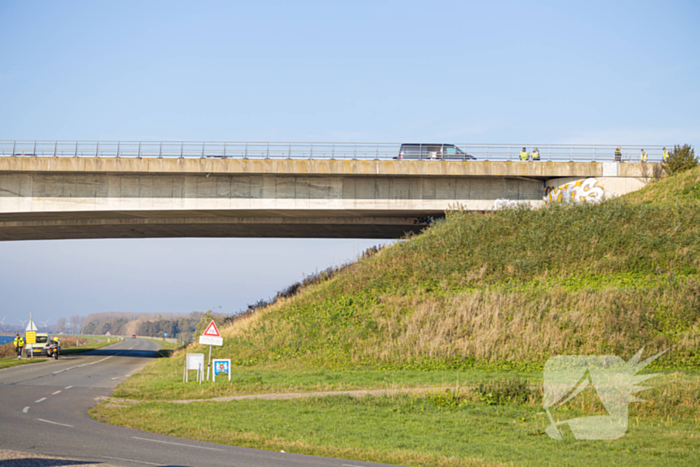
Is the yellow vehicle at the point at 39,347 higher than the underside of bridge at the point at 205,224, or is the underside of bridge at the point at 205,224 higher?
the underside of bridge at the point at 205,224

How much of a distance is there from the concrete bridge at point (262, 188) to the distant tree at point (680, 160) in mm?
1470

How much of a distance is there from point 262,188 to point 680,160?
27.2m

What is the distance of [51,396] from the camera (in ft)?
57.9

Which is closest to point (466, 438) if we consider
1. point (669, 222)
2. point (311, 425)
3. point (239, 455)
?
point (311, 425)

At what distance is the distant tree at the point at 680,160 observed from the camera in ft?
122

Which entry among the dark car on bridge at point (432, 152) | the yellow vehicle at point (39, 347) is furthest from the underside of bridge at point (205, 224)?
the yellow vehicle at point (39, 347)

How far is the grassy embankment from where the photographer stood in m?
11.3

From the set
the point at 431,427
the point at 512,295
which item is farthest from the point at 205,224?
the point at 431,427

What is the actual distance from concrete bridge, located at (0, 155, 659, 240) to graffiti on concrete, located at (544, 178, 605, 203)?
0.22 m

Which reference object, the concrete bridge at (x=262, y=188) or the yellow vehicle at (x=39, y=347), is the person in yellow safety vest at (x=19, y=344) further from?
the concrete bridge at (x=262, y=188)

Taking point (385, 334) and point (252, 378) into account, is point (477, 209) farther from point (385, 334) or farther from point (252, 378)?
point (252, 378)

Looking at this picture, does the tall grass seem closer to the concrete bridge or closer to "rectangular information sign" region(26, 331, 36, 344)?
the concrete bridge

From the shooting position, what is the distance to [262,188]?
33.8 meters

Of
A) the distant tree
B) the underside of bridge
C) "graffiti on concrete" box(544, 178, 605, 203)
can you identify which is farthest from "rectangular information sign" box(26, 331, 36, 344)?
the distant tree
